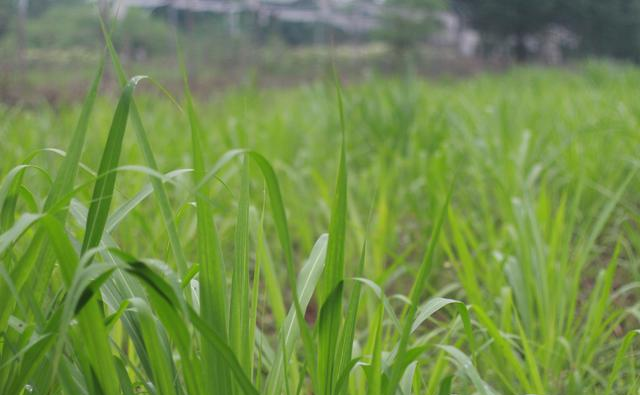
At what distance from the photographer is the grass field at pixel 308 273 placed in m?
0.70

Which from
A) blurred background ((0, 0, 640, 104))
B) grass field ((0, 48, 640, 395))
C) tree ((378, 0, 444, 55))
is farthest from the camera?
tree ((378, 0, 444, 55))

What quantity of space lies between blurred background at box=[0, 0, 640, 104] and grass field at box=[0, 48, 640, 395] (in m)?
0.23

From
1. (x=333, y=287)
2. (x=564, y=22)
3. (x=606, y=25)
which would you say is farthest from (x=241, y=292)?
(x=606, y=25)

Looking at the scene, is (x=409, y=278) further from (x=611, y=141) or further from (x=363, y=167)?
(x=363, y=167)

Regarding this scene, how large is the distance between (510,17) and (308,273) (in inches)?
617

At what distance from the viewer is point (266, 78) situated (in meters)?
8.56

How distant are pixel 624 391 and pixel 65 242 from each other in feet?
3.42

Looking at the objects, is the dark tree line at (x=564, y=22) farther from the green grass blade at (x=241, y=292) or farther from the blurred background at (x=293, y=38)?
the green grass blade at (x=241, y=292)

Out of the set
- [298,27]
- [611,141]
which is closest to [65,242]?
[611,141]

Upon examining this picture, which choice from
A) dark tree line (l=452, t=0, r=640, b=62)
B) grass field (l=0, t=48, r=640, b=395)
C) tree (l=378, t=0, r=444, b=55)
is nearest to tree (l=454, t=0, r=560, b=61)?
dark tree line (l=452, t=0, r=640, b=62)

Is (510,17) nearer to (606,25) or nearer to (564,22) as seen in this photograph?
(564,22)

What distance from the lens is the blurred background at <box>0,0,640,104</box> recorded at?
18.4ft

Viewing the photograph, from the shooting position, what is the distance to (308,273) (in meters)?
0.91

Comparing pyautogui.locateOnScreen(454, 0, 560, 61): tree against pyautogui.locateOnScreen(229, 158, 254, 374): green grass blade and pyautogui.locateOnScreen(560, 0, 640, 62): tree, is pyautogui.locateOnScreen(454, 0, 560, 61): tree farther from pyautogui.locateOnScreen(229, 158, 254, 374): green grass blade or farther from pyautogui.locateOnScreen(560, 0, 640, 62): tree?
pyautogui.locateOnScreen(229, 158, 254, 374): green grass blade
